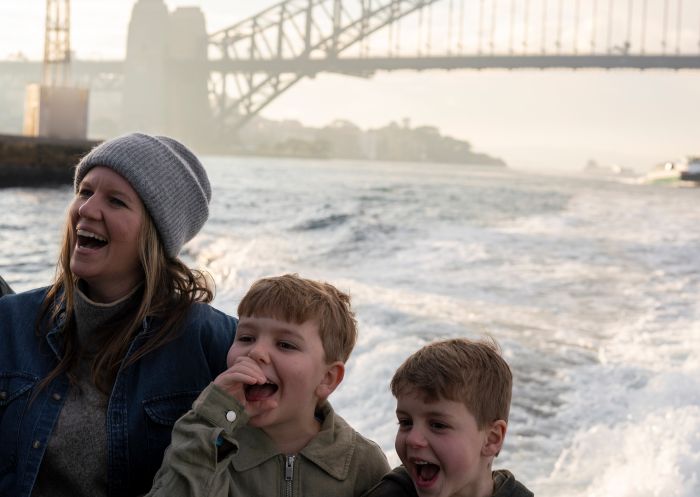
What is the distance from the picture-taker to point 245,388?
101 centimetres

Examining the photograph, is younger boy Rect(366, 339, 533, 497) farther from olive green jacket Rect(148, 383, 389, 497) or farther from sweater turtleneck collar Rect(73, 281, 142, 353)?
sweater turtleneck collar Rect(73, 281, 142, 353)

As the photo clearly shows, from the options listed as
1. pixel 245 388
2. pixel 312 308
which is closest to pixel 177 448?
pixel 245 388

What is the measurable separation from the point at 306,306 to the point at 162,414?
0.22 metres

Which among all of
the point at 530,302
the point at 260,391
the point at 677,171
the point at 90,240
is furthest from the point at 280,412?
the point at 677,171

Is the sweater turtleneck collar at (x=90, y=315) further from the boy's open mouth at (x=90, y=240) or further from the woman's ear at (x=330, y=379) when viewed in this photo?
the woman's ear at (x=330, y=379)

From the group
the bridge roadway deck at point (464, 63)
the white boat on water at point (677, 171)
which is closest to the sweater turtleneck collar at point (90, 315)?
the bridge roadway deck at point (464, 63)

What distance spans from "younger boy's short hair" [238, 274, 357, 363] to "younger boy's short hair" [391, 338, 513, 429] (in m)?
0.08

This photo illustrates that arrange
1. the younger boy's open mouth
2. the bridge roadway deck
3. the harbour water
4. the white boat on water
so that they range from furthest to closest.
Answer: the white boat on water → the bridge roadway deck → the harbour water → the younger boy's open mouth

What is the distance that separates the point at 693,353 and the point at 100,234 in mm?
2524

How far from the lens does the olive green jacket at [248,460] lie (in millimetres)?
938

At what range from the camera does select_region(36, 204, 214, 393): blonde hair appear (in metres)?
1.10

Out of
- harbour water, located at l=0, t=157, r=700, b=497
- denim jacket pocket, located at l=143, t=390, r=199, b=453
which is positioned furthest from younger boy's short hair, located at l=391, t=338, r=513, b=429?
harbour water, located at l=0, t=157, r=700, b=497

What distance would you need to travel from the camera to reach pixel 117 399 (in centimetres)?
109

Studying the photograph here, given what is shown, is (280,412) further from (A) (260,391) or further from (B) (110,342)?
(B) (110,342)
